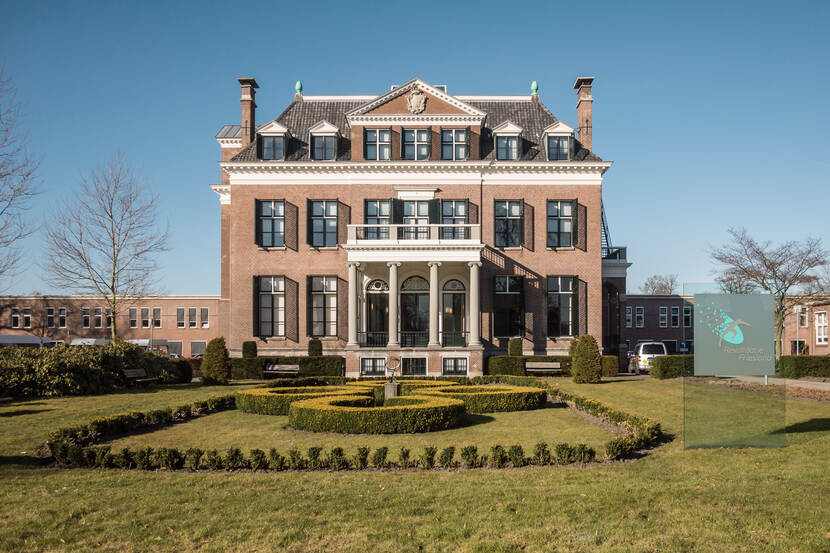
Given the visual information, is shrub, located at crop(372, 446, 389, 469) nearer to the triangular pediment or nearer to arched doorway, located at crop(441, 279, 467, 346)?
arched doorway, located at crop(441, 279, 467, 346)

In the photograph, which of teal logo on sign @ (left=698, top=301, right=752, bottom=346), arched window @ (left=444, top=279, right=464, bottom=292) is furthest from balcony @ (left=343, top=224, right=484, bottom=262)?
teal logo on sign @ (left=698, top=301, right=752, bottom=346)

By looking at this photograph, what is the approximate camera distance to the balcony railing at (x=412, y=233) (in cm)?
3278

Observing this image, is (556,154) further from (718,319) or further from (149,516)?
(149,516)

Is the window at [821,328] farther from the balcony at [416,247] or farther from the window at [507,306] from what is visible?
the balcony at [416,247]

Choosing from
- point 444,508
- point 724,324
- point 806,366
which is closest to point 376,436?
point 444,508

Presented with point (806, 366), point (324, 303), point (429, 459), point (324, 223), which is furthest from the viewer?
point (324, 223)

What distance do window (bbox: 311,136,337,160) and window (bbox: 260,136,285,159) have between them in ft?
5.76

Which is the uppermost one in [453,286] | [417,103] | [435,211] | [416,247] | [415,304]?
[417,103]

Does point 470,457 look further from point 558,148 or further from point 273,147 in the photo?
point 273,147

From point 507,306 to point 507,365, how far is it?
5.21 m

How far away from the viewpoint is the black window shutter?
3519cm

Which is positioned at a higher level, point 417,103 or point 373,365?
point 417,103

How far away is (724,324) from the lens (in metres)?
12.9

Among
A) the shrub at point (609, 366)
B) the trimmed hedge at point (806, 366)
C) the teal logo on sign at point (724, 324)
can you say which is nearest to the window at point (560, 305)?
the shrub at point (609, 366)
